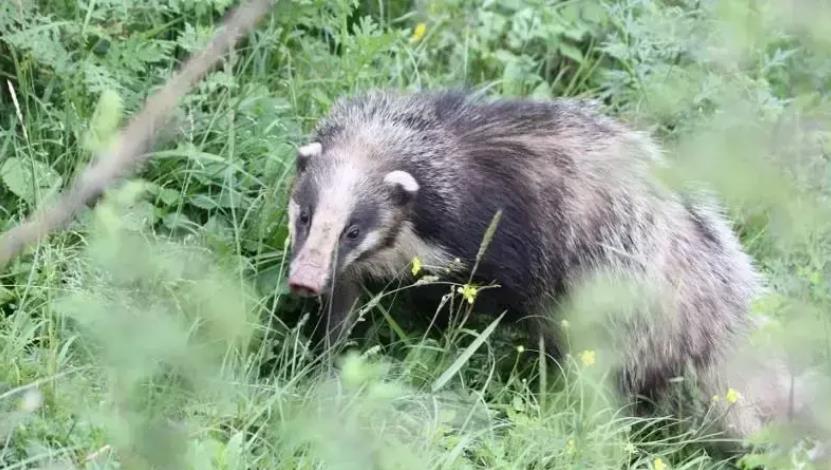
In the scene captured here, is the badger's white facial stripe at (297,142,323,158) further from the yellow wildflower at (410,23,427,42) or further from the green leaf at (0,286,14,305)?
the yellow wildflower at (410,23,427,42)

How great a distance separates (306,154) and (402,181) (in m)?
0.42

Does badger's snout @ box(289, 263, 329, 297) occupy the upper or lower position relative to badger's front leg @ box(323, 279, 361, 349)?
upper

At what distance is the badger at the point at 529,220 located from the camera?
5.14 meters

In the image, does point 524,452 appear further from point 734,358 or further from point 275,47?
point 275,47

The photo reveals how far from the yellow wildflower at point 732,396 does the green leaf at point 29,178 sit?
109 inches

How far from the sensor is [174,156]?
556 cm

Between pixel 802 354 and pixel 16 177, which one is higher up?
pixel 802 354

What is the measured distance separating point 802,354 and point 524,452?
5.66ft

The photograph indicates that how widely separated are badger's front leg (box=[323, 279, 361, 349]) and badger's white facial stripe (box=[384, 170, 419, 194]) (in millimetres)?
444

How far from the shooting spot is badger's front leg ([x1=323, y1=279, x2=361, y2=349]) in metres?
5.24

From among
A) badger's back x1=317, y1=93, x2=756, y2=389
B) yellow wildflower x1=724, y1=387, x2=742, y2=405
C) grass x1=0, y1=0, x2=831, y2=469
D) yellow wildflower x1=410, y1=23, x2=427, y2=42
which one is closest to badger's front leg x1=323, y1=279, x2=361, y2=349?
grass x1=0, y1=0, x2=831, y2=469

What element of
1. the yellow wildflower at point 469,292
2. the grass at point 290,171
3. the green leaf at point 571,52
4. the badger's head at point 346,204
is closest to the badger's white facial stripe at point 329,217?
the badger's head at point 346,204

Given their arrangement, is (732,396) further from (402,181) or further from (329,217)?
(329,217)

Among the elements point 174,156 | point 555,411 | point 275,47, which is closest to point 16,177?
point 174,156
